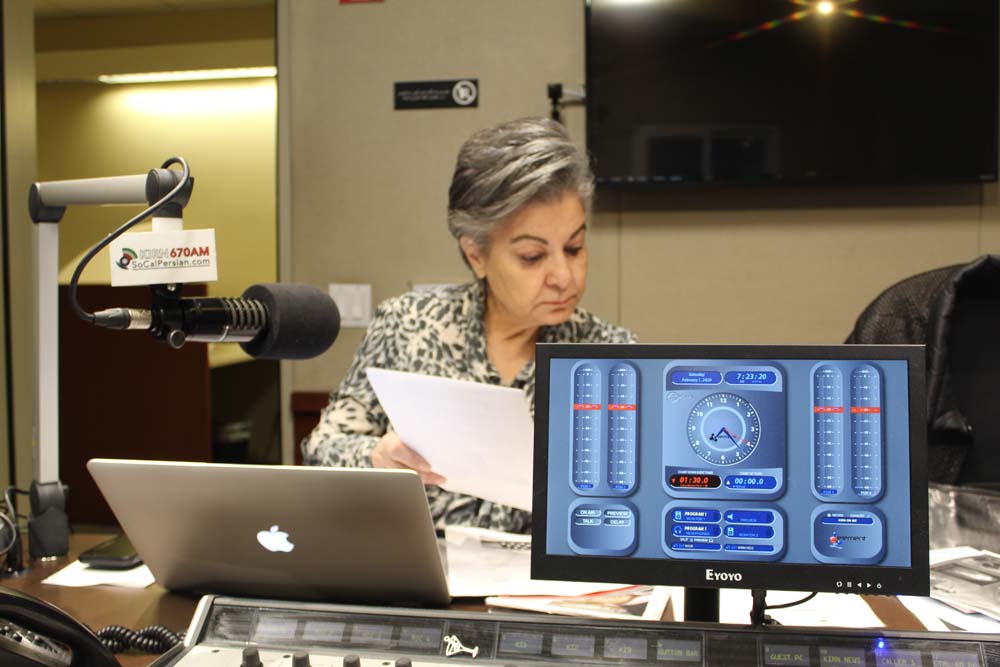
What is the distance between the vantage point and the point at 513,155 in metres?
1.68

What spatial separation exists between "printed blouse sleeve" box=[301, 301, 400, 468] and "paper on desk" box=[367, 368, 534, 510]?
0.26 meters

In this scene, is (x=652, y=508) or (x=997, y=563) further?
(x=997, y=563)

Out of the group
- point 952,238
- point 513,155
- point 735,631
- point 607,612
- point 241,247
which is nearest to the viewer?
point 735,631

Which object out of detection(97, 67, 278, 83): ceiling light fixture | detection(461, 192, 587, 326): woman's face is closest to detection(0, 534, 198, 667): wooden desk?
detection(461, 192, 587, 326): woman's face

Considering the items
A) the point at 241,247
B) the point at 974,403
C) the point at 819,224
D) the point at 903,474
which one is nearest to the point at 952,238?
the point at 819,224

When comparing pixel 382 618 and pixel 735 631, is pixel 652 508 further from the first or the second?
pixel 382 618

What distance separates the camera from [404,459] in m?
1.39

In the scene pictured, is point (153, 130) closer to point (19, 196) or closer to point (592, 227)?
point (19, 196)

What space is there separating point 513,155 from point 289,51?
61.8 inches

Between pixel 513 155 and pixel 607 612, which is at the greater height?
pixel 513 155

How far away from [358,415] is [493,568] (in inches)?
22.3

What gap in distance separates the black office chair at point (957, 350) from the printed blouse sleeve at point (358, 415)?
979mm

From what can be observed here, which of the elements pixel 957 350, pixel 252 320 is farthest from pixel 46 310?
pixel 957 350

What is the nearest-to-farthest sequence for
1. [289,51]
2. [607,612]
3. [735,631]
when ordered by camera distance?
[735,631]
[607,612]
[289,51]
